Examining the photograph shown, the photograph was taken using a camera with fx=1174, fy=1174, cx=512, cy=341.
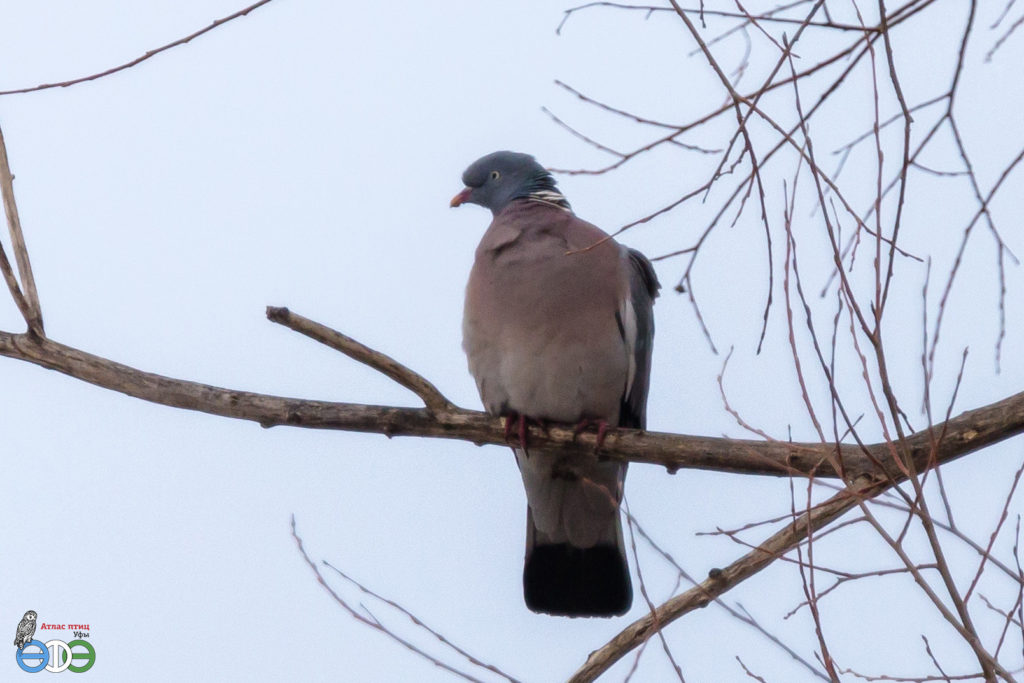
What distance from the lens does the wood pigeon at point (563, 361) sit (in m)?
4.11

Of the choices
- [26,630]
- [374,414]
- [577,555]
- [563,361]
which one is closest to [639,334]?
[563,361]

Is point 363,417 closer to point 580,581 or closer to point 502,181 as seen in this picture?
point 580,581

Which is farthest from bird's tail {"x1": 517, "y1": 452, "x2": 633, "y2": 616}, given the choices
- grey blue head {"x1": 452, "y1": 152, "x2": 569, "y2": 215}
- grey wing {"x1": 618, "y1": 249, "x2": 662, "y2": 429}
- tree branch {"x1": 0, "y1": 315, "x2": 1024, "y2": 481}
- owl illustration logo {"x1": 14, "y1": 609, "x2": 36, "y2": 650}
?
owl illustration logo {"x1": 14, "y1": 609, "x2": 36, "y2": 650}

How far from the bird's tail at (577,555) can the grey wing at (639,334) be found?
22 cm

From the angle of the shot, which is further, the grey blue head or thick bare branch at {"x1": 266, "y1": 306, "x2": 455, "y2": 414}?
the grey blue head

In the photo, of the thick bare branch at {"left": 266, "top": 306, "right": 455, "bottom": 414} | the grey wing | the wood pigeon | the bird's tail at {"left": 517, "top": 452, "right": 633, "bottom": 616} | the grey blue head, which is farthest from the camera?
the grey blue head

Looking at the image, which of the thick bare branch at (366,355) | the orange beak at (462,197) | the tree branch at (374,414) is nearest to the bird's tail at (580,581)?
the tree branch at (374,414)

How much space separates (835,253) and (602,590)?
2.44 m

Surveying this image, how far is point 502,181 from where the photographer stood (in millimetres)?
4945

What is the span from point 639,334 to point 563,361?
405 millimetres

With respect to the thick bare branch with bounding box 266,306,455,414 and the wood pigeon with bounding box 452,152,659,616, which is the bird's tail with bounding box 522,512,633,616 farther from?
the thick bare branch with bounding box 266,306,455,414

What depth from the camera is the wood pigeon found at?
4.11m

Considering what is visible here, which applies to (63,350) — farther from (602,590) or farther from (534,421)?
(602,590)

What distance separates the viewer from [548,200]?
4.66 meters
